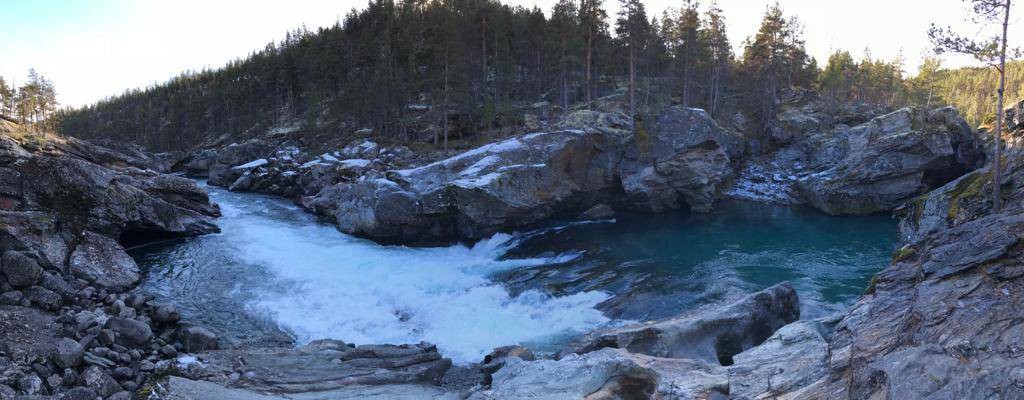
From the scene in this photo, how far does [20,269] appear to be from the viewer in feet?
49.1

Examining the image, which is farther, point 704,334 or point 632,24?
point 632,24

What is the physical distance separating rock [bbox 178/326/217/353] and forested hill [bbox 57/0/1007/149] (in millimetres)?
33119

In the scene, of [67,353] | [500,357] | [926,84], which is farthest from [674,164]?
[926,84]

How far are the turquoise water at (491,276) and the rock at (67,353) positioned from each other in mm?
4622

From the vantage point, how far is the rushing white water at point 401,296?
1633 cm

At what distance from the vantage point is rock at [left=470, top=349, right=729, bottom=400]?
8750 millimetres

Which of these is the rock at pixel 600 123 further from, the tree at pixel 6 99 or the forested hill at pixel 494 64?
the tree at pixel 6 99

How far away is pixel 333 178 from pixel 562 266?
25.3m

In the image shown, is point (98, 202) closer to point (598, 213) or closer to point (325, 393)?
point (325, 393)

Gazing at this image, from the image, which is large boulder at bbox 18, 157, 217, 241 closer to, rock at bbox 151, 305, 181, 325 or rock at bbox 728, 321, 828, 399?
rock at bbox 151, 305, 181, 325

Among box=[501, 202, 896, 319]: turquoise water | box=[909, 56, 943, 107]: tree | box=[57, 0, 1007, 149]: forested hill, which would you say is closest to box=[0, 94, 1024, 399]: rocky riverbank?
box=[501, 202, 896, 319]: turquoise water

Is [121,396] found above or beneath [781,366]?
beneath

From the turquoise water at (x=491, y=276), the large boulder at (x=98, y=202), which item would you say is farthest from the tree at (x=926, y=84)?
the large boulder at (x=98, y=202)

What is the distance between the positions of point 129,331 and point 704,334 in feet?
47.3
